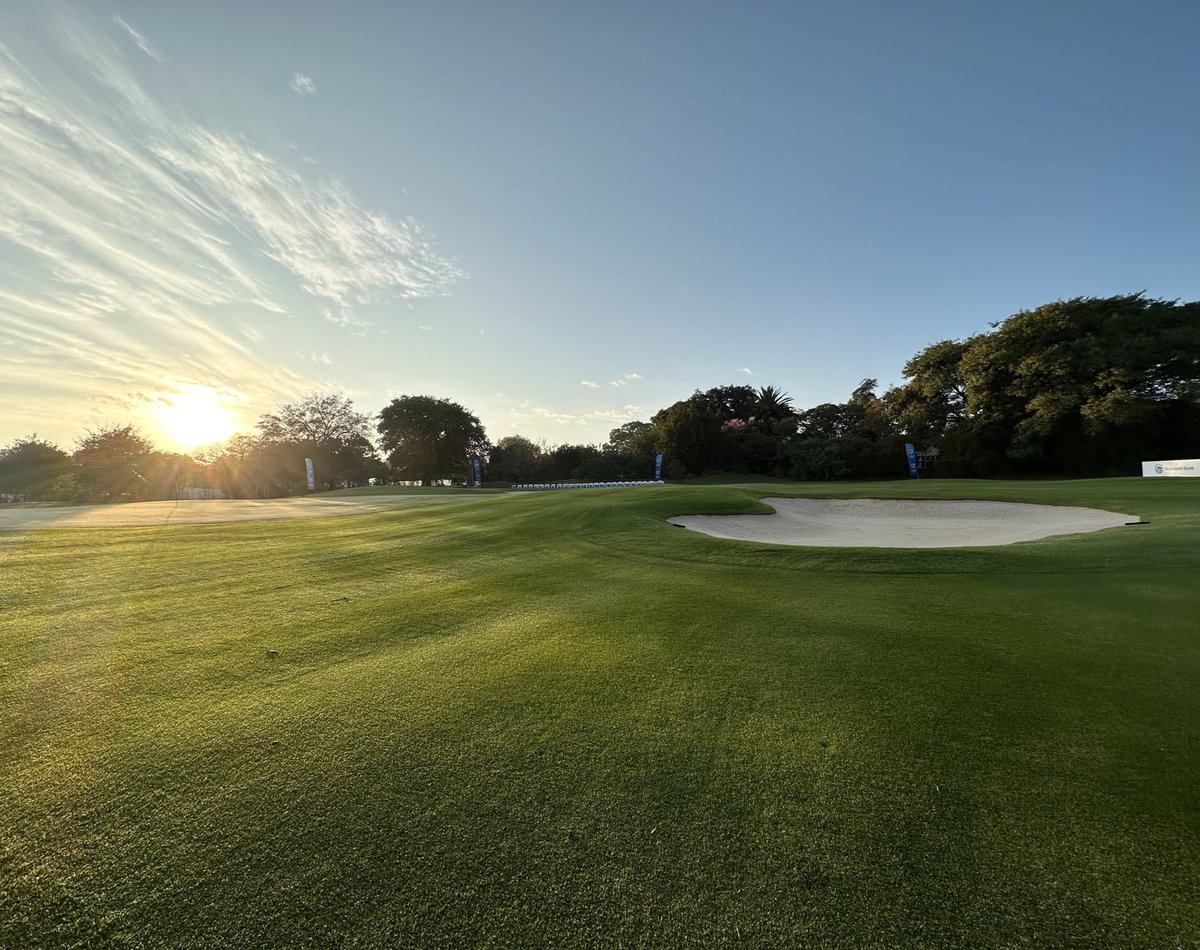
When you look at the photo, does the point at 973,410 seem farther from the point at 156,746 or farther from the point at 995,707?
the point at 156,746

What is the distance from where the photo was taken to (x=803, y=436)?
47438 mm

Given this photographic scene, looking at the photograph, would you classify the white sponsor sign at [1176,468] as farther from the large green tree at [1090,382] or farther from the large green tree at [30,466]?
the large green tree at [30,466]

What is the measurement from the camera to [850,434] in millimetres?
45562

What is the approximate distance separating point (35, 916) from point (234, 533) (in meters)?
9.88

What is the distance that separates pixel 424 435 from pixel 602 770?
4909cm

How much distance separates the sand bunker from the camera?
9.39 m

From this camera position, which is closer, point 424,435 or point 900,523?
point 900,523

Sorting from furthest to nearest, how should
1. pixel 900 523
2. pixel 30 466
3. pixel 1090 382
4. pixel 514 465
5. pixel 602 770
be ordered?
1. pixel 514 465
2. pixel 30 466
3. pixel 1090 382
4. pixel 900 523
5. pixel 602 770

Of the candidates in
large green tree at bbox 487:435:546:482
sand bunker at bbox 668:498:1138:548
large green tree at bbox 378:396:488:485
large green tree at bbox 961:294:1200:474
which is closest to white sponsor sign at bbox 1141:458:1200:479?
large green tree at bbox 961:294:1200:474

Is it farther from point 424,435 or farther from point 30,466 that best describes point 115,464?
point 424,435

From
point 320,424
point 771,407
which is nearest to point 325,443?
point 320,424

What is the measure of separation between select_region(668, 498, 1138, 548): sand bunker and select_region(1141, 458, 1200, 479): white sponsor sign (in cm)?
1383

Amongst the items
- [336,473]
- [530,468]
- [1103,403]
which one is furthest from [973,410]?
[336,473]

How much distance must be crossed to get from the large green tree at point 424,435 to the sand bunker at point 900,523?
40907 millimetres
